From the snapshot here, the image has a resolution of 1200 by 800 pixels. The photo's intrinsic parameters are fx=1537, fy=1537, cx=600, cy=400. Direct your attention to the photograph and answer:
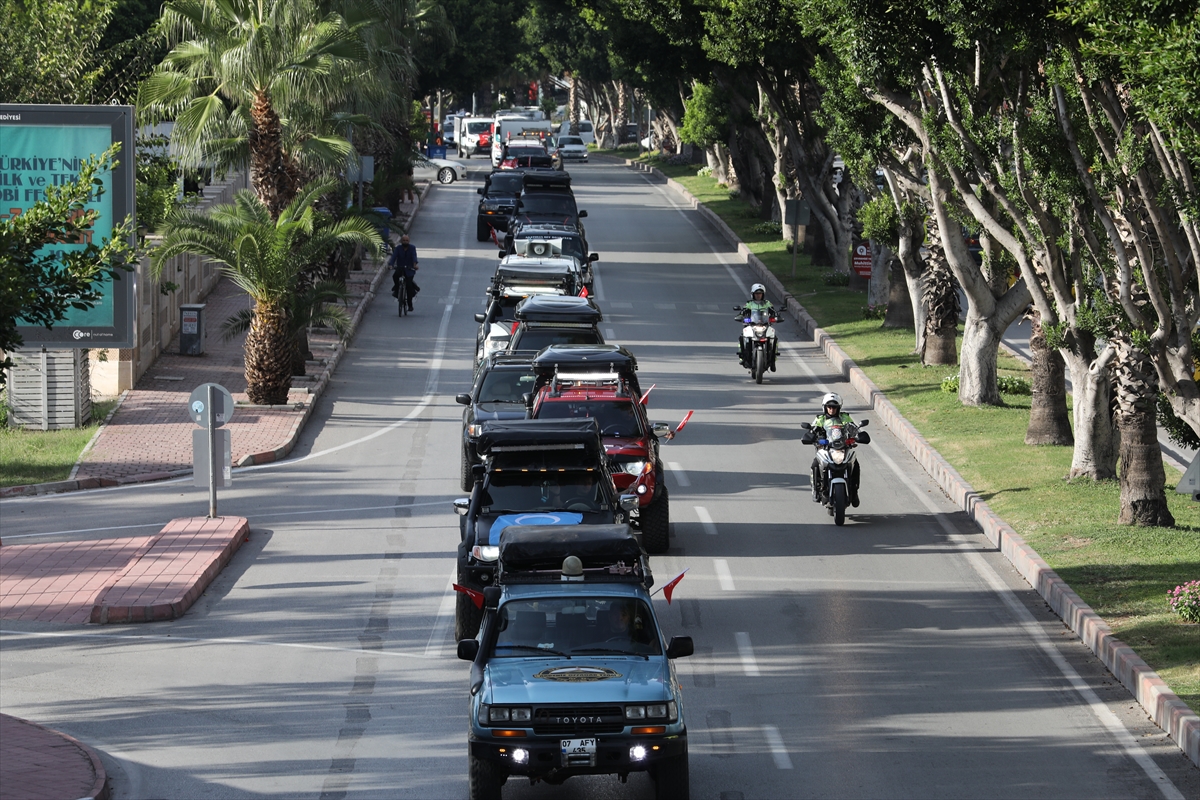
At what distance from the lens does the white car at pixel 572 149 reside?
90.6m

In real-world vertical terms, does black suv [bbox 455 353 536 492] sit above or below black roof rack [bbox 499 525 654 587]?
below

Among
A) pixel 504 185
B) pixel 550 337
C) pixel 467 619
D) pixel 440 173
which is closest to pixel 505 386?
pixel 550 337

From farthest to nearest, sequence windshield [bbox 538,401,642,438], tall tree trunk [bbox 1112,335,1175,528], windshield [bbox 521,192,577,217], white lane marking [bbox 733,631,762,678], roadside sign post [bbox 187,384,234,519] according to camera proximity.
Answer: windshield [bbox 521,192,577,217] < roadside sign post [bbox 187,384,234,519] < windshield [bbox 538,401,642,438] < tall tree trunk [bbox 1112,335,1175,528] < white lane marking [bbox 733,631,762,678]

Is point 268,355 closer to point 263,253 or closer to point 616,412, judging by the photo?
point 263,253

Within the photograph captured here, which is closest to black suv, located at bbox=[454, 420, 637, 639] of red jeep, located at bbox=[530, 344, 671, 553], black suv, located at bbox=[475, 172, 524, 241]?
red jeep, located at bbox=[530, 344, 671, 553]

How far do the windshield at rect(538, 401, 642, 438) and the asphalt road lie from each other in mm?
1533

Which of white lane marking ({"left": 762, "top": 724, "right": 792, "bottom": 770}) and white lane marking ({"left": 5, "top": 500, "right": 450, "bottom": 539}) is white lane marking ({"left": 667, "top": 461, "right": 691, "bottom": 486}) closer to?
white lane marking ({"left": 5, "top": 500, "right": 450, "bottom": 539})

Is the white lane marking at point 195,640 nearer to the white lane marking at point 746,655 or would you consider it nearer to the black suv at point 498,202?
the white lane marking at point 746,655

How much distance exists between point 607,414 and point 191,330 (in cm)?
1514

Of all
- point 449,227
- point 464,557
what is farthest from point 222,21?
point 449,227

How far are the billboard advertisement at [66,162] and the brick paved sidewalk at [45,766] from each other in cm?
1337

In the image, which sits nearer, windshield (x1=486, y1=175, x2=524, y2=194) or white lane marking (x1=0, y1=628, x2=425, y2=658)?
white lane marking (x1=0, y1=628, x2=425, y2=658)

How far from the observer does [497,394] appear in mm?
21875

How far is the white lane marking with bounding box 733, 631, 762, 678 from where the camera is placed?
13.9 metres
